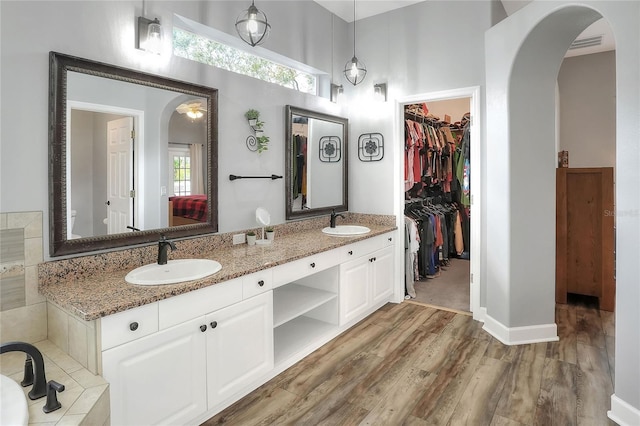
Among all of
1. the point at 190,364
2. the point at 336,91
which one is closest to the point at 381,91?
the point at 336,91

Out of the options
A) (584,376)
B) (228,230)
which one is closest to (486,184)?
(584,376)

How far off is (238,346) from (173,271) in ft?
1.91

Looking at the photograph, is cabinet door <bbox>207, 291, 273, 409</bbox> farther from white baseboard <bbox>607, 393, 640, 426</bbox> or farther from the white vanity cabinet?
white baseboard <bbox>607, 393, 640, 426</bbox>

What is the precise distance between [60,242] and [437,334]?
278 cm

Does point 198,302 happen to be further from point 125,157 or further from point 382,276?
point 382,276

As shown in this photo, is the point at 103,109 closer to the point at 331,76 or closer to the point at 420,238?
the point at 331,76

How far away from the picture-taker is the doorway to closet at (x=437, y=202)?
4203 millimetres

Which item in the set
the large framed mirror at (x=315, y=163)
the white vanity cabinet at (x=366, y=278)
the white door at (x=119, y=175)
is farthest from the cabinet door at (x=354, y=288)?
the white door at (x=119, y=175)

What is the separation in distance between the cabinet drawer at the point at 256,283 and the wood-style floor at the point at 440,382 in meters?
0.64

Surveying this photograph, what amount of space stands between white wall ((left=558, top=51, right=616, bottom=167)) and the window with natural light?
12.0 feet

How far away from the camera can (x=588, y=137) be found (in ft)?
16.2

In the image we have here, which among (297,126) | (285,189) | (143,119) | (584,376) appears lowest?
(584,376)

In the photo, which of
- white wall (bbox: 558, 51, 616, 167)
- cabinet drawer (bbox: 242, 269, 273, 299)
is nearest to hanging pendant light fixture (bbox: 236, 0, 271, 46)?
cabinet drawer (bbox: 242, 269, 273, 299)

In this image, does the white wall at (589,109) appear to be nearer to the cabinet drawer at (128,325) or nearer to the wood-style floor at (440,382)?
the wood-style floor at (440,382)
